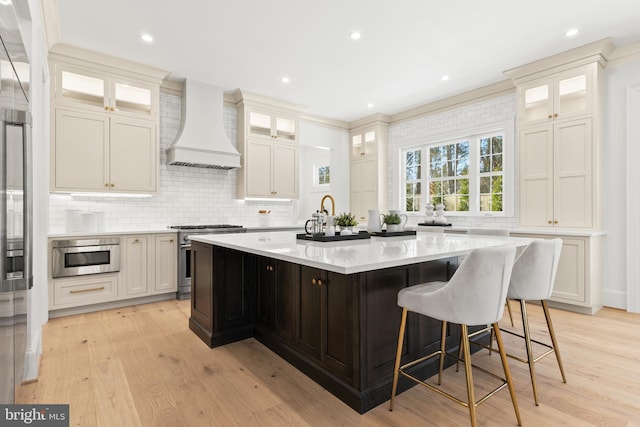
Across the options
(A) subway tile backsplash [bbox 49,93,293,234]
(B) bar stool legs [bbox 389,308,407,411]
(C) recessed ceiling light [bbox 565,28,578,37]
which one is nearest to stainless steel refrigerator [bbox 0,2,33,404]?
(B) bar stool legs [bbox 389,308,407,411]

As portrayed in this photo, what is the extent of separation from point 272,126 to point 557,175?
165 inches

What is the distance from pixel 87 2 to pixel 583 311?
6.01 meters

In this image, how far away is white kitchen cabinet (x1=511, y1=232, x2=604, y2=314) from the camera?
371 centimetres

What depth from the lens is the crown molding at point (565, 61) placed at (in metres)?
3.79

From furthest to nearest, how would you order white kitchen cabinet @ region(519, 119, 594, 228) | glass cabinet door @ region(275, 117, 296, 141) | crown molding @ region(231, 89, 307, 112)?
glass cabinet door @ region(275, 117, 296, 141)
crown molding @ region(231, 89, 307, 112)
white kitchen cabinet @ region(519, 119, 594, 228)

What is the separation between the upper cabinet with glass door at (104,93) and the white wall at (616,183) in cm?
571

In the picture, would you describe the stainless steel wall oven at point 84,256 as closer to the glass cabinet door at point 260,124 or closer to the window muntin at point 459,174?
the glass cabinet door at point 260,124

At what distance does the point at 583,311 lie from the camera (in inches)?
149

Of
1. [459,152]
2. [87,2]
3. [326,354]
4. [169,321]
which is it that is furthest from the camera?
[459,152]

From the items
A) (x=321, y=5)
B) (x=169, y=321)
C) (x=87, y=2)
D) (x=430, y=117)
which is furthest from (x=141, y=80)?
(x=430, y=117)

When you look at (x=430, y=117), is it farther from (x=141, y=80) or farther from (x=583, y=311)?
(x=141, y=80)

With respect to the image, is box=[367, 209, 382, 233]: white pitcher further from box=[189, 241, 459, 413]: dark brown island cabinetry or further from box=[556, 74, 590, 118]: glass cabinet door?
box=[556, 74, 590, 118]: glass cabinet door

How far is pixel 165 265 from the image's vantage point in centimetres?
430

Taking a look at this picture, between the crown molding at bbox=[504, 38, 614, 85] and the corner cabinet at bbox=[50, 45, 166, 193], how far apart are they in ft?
15.8
